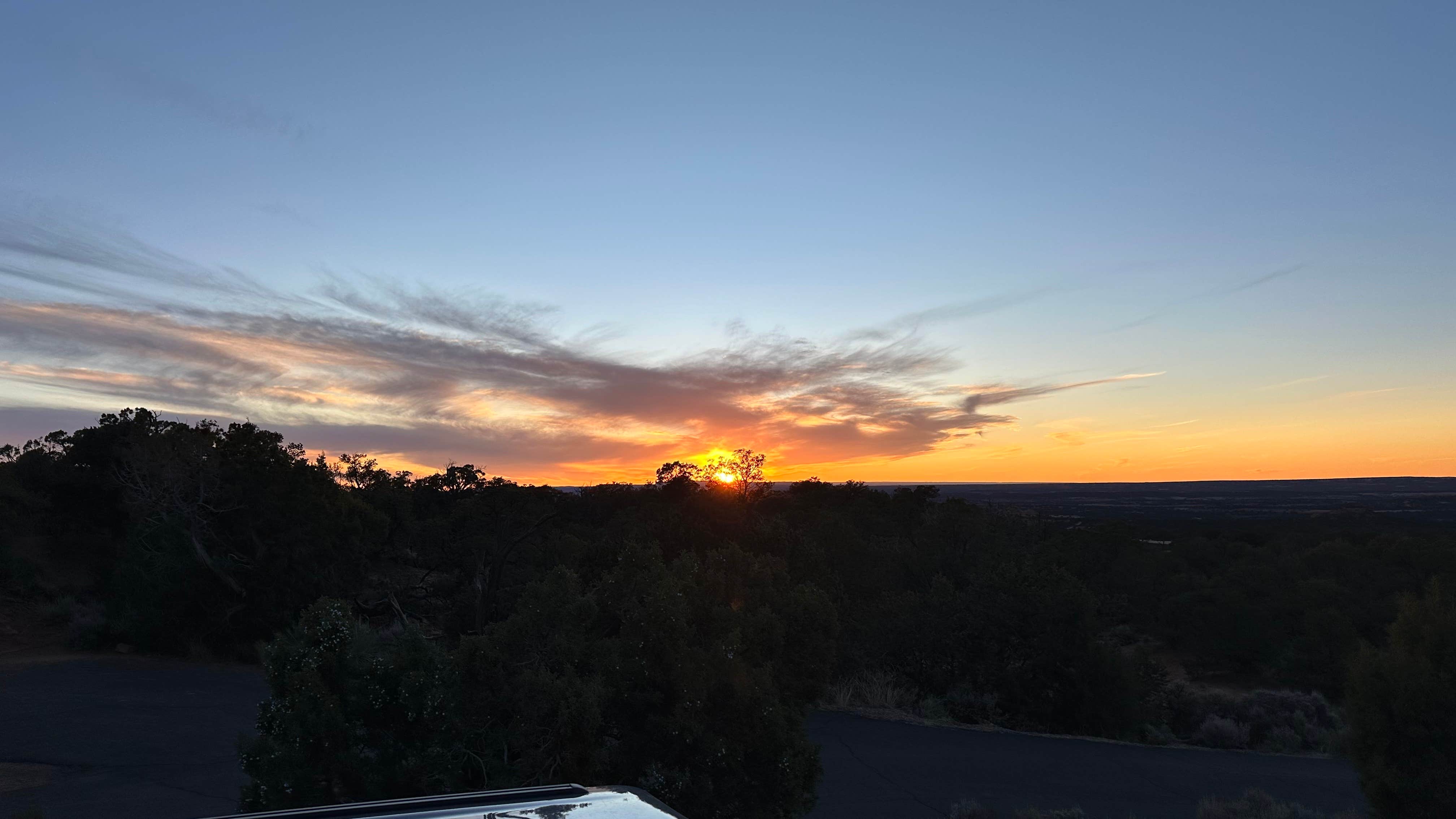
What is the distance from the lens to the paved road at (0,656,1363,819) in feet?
26.7

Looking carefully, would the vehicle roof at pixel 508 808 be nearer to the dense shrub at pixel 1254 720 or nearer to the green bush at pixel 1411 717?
the green bush at pixel 1411 717

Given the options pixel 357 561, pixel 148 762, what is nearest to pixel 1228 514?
pixel 357 561

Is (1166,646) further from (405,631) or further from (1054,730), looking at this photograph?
(405,631)

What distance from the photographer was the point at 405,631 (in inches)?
244

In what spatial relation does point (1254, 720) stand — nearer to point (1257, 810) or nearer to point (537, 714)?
point (1257, 810)

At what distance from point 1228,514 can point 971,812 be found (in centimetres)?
8789

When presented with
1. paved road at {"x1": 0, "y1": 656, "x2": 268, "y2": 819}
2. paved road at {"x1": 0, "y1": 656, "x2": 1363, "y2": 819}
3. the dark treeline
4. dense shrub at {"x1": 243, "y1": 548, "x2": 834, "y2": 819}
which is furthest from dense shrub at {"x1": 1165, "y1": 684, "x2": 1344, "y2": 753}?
paved road at {"x1": 0, "y1": 656, "x2": 268, "y2": 819}

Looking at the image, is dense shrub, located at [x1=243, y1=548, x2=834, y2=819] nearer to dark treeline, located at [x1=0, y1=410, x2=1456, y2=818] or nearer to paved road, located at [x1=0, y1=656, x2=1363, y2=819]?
dark treeline, located at [x1=0, y1=410, x2=1456, y2=818]

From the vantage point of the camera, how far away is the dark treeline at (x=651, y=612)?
564cm

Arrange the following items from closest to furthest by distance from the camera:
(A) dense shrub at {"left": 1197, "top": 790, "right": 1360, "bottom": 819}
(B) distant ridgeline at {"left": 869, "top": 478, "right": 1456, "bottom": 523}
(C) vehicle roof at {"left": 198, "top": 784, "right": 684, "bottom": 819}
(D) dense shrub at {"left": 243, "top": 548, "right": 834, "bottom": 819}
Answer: (C) vehicle roof at {"left": 198, "top": 784, "right": 684, "bottom": 819} < (D) dense shrub at {"left": 243, "top": 548, "right": 834, "bottom": 819} < (A) dense shrub at {"left": 1197, "top": 790, "right": 1360, "bottom": 819} < (B) distant ridgeline at {"left": 869, "top": 478, "right": 1456, "bottom": 523}

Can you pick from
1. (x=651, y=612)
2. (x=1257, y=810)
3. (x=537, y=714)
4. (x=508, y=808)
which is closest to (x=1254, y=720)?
(x=1257, y=810)

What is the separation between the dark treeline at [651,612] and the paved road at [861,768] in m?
1.54

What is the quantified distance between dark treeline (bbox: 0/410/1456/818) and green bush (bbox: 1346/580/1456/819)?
4 centimetres

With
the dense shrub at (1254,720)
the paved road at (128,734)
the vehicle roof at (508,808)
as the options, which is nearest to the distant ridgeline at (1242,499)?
the dense shrub at (1254,720)
